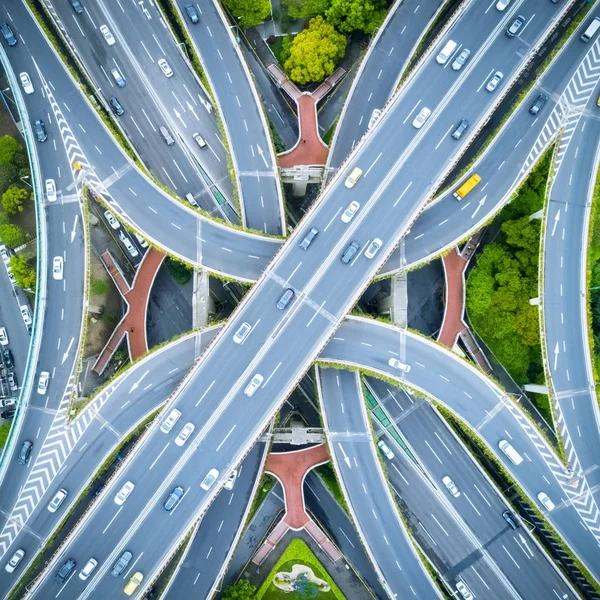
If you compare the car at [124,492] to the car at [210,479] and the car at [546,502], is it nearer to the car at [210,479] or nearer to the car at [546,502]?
the car at [210,479]

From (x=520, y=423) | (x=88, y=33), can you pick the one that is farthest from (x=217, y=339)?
(x=88, y=33)

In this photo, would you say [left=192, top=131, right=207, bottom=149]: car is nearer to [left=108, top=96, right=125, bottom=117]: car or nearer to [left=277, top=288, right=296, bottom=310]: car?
[left=108, top=96, right=125, bottom=117]: car

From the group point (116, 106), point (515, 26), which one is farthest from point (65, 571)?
point (515, 26)

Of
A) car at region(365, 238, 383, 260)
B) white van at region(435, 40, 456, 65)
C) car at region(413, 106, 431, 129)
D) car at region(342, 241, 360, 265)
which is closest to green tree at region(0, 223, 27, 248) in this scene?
car at region(342, 241, 360, 265)

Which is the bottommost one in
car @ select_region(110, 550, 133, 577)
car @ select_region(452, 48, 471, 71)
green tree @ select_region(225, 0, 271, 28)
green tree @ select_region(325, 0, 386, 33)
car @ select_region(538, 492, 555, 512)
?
car @ select_region(110, 550, 133, 577)

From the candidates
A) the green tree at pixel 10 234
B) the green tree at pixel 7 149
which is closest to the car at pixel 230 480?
the green tree at pixel 10 234
